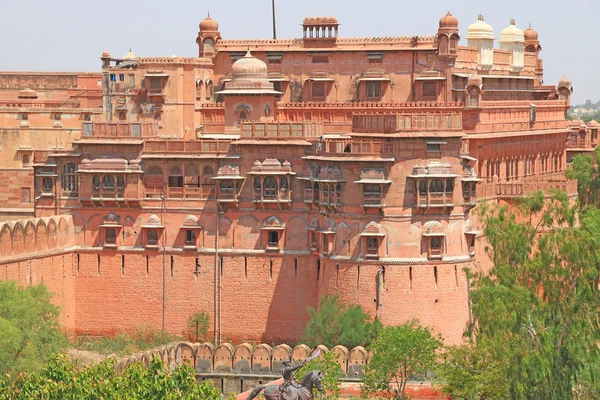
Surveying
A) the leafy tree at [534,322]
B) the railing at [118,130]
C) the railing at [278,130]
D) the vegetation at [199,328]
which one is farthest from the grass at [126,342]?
the leafy tree at [534,322]

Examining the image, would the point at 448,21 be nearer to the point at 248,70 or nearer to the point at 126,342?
the point at 248,70

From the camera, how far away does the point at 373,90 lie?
287ft

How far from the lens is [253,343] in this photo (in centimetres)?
7606

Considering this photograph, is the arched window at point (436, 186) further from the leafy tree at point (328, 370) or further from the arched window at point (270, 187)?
the leafy tree at point (328, 370)

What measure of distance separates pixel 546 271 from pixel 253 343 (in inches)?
549

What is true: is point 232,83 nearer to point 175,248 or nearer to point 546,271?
point 175,248

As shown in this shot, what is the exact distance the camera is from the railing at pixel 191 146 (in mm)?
75938

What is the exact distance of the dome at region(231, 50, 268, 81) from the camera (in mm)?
80375

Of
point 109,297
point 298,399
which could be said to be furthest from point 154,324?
point 298,399

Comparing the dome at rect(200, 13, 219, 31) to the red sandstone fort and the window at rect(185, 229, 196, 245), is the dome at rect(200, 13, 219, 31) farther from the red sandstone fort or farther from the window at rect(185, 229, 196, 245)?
the window at rect(185, 229, 196, 245)

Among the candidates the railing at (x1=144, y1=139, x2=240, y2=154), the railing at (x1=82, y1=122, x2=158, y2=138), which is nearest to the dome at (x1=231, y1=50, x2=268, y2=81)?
the railing at (x1=144, y1=139, x2=240, y2=154)

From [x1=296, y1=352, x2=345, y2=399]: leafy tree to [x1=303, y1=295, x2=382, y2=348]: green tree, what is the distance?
4024 millimetres

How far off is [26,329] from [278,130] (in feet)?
46.5

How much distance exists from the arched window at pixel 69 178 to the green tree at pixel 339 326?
1200 cm
